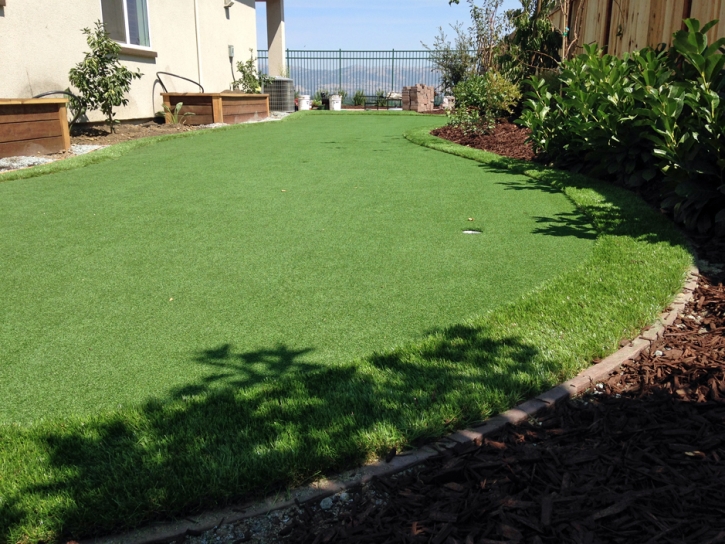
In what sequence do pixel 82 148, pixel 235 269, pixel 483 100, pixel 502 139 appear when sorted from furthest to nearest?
pixel 483 100
pixel 502 139
pixel 82 148
pixel 235 269

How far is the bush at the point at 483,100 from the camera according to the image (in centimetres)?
1145

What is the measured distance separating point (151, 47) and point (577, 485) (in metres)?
14.9

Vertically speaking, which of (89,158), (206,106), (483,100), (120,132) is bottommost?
(89,158)

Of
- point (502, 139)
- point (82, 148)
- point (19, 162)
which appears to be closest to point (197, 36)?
point (82, 148)

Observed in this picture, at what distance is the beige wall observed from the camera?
10078mm

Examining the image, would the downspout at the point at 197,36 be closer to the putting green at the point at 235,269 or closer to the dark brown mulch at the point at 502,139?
the dark brown mulch at the point at 502,139

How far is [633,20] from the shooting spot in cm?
802

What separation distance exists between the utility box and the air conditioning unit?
5570mm

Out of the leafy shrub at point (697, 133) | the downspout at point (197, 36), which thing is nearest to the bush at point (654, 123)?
the leafy shrub at point (697, 133)

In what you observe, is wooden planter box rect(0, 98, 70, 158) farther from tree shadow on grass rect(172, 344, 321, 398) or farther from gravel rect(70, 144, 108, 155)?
tree shadow on grass rect(172, 344, 321, 398)

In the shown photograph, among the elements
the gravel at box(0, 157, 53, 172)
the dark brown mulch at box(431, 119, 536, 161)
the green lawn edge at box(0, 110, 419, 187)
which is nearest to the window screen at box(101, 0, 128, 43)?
the green lawn edge at box(0, 110, 419, 187)

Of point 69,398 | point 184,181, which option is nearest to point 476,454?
point 69,398

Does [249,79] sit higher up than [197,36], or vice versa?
[197,36]

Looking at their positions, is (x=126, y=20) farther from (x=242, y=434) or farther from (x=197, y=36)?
(x=242, y=434)
